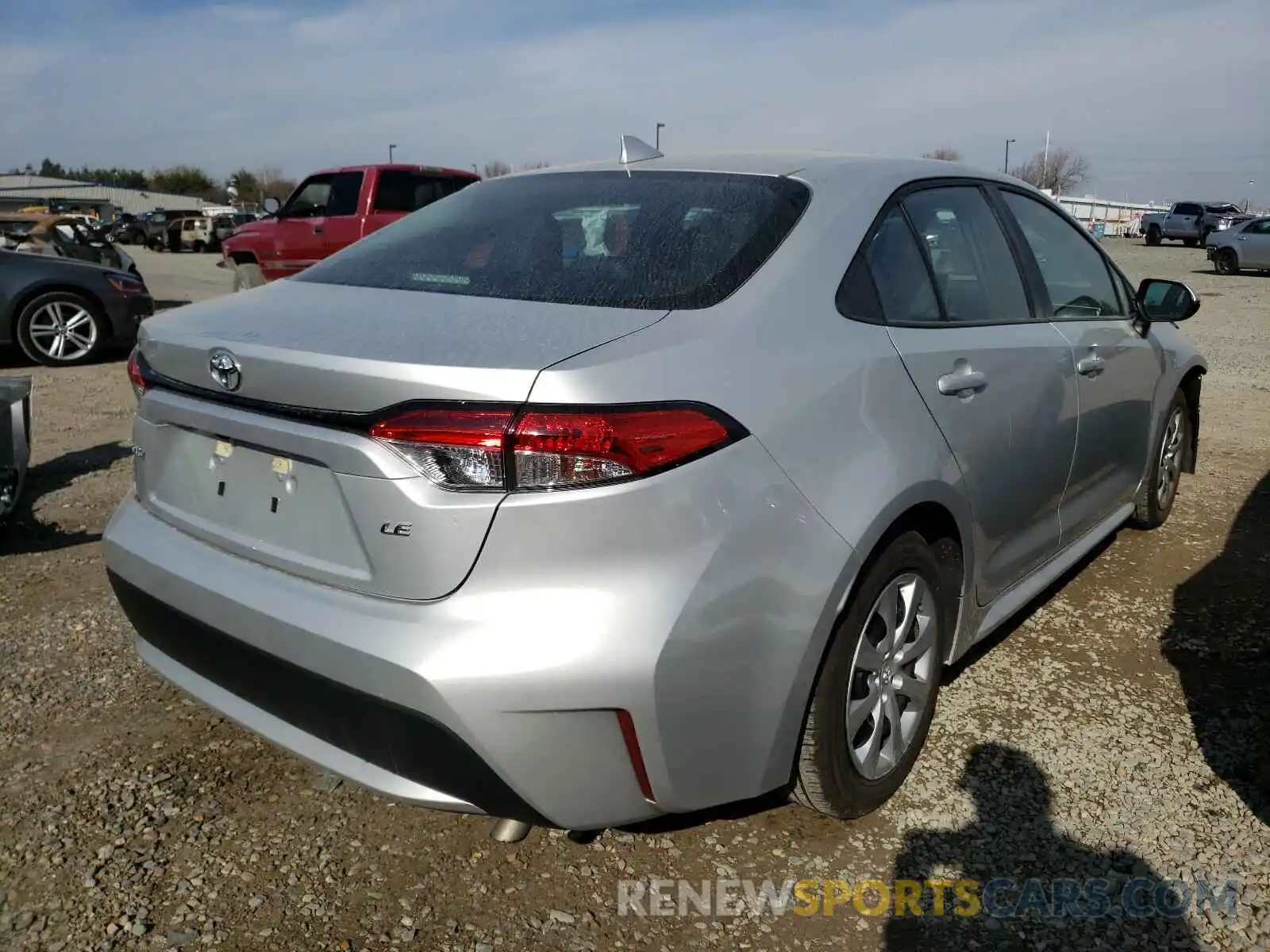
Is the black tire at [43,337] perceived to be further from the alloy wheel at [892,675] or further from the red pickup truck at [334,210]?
the alloy wheel at [892,675]

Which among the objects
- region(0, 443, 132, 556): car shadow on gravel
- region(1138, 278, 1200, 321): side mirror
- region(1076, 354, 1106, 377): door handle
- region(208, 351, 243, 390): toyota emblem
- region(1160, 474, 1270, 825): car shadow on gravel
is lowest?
region(1160, 474, 1270, 825): car shadow on gravel

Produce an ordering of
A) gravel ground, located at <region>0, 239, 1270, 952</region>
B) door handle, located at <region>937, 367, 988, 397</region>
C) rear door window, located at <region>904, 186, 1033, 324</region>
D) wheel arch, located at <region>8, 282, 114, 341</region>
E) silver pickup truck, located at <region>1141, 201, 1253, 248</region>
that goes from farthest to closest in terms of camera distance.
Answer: silver pickup truck, located at <region>1141, 201, 1253, 248</region> → wheel arch, located at <region>8, 282, 114, 341</region> → rear door window, located at <region>904, 186, 1033, 324</region> → door handle, located at <region>937, 367, 988, 397</region> → gravel ground, located at <region>0, 239, 1270, 952</region>

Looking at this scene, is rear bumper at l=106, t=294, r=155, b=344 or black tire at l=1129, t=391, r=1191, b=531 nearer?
black tire at l=1129, t=391, r=1191, b=531

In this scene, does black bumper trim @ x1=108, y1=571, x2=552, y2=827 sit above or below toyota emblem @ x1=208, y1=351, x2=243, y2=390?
below

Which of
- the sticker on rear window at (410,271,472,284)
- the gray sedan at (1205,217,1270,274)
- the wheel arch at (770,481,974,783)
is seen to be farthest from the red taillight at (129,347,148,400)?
the gray sedan at (1205,217,1270,274)

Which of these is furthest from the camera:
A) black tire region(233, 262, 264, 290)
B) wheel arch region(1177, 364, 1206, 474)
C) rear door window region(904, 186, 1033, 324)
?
black tire region(233, 262, 264, 290)

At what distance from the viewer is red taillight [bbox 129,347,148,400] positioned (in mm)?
2344

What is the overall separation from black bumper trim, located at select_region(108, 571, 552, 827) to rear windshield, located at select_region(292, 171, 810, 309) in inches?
34.9

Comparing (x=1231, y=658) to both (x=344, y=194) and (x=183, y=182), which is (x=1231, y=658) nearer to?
(x=344, y=194)

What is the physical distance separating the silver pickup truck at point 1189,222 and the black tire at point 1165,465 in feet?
110

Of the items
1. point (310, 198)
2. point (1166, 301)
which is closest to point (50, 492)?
point (1166, 301)

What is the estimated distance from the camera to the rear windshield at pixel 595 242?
215 centimetres

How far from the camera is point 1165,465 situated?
4.48 m

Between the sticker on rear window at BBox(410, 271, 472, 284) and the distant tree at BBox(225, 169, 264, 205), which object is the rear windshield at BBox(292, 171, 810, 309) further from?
the distant tree at BBox(225, 169, 264, 205)
